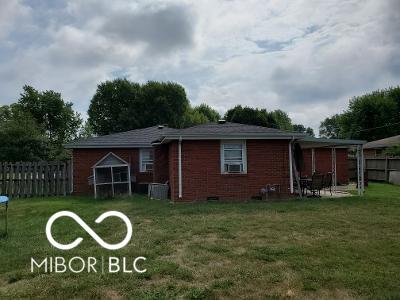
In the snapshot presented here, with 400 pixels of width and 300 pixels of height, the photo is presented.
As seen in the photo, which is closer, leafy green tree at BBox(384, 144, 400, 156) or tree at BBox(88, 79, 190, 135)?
leafy green tree at BBox(384, 144, 400, 156)

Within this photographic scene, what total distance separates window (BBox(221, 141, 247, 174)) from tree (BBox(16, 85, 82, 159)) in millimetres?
26444

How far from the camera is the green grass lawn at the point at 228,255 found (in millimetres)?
4812

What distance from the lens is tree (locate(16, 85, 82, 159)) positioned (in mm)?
37688

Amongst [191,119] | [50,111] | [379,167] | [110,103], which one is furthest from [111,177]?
[191,119]

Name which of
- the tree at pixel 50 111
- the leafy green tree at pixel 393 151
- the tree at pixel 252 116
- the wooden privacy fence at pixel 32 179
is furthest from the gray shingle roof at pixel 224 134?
the tree at pixel 252 116

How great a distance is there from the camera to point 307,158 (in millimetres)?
23016

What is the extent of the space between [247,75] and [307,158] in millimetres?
7507

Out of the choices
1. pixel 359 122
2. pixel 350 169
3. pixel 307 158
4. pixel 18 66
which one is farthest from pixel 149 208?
pixel 359 122

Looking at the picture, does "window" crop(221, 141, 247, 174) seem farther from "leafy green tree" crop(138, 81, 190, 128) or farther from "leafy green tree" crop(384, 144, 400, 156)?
"leafy green tree" crop(138, 81, 190, 128)

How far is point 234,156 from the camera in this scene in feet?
48.1

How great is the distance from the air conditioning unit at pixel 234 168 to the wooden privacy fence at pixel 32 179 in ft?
29.0

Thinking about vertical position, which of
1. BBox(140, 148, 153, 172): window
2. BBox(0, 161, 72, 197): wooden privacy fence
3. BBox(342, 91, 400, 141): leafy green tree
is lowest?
BBox(0, 161, 72, 197): wooden privacy fence

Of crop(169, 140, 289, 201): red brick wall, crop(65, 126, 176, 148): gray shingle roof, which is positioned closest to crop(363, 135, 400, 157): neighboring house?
crop(169, 140, 289, 201): red brick wall

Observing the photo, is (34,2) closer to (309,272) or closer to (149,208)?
(149,208)
